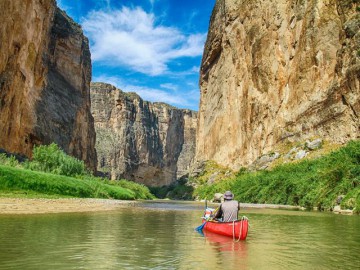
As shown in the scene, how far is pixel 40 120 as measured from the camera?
6619 centimetres

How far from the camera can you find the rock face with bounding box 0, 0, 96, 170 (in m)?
46.5

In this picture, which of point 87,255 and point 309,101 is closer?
point 87,255

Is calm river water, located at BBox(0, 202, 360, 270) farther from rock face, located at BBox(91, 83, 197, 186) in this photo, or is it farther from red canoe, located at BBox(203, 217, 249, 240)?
rock face, located at BBox(91, 83, 197, 186)

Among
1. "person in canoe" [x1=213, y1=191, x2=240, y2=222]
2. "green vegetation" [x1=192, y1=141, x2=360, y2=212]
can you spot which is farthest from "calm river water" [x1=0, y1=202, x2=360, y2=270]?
"green vegetation" [x1=192, y1=141, x2=360, y2=212]

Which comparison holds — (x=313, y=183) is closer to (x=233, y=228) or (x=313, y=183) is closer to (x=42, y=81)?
(x=233, y=228)

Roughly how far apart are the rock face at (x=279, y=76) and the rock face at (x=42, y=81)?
2762cm

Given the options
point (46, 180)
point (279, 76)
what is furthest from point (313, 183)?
point (279, 76)

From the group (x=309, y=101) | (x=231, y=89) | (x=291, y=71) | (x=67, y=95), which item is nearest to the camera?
(x=309, y=101)

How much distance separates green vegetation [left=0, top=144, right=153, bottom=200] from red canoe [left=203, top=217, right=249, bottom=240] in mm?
15647

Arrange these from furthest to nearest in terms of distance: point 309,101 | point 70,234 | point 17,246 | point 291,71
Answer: point 291,71
point 309,101
point 70,234
point 17,246

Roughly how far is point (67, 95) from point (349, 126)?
58549 millimetres

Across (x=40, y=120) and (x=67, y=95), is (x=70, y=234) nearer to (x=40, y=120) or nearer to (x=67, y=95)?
(x=40, y=120)

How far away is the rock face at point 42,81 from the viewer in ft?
153

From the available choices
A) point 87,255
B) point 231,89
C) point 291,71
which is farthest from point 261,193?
point 231,89
